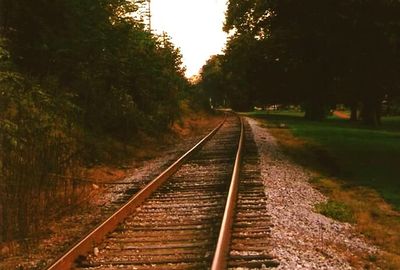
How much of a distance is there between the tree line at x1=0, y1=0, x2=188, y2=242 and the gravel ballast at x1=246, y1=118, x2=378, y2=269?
12.0 feet

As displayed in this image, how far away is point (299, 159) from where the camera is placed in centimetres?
1814

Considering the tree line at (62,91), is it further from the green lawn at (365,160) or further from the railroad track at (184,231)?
the green lawn at (365,160)

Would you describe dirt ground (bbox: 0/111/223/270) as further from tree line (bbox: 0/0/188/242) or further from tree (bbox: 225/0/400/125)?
tree (bbox: 225/0/400/125)

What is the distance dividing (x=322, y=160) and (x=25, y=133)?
453 inches

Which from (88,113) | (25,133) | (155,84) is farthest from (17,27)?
(155,84)

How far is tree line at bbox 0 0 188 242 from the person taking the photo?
28.1 ft

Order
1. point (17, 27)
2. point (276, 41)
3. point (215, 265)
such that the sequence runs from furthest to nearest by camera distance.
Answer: point (276, 41) < point (17, 27) < point (215, 265)

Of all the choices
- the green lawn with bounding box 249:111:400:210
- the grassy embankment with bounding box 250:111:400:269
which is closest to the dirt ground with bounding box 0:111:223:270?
the grassy embankment with bounding box 250:111:400:269

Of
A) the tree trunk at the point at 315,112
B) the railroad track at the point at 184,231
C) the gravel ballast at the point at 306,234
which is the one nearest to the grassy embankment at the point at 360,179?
the gravel ballast at the point at 306,234

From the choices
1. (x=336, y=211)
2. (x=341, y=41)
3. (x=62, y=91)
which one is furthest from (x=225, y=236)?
(x=341, y=41)

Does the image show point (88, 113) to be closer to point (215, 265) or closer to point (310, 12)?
point (310, 12)

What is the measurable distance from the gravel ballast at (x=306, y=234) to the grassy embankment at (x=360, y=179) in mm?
349

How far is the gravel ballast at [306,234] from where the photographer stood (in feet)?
21.4

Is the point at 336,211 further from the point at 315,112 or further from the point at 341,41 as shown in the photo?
the point at 315,112
